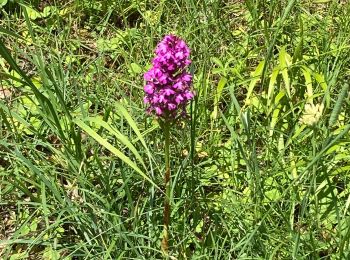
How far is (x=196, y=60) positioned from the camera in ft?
8.94

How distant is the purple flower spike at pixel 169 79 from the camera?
1594 millimetres

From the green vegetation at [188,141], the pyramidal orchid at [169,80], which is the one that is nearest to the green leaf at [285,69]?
the green vegetation at [188,141]

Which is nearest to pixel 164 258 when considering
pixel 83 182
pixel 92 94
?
pixel 83 182

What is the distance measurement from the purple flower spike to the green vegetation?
0.50 feet

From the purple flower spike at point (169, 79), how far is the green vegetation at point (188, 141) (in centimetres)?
15

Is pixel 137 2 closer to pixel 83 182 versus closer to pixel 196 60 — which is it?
pixel 196 60

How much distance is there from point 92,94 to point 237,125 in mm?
644

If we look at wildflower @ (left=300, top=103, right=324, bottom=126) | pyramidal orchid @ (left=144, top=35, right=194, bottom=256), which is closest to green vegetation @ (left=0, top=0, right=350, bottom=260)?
wildflower @ (left=300, top=103, right=324, bottom=126)

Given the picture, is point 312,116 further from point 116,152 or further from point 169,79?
point 116,152

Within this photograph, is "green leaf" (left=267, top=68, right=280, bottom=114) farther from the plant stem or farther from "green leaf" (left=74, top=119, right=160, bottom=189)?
"green leaf" (left=74, top=119, right=160, bottom=189)

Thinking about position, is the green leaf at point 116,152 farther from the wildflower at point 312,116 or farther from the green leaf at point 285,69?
the green leaf at point 285,69

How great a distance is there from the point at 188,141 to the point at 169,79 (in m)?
0.69

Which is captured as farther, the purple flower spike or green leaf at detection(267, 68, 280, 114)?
green leaf at detection(267, 68, 280, 114)

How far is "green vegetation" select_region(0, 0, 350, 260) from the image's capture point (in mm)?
1813
